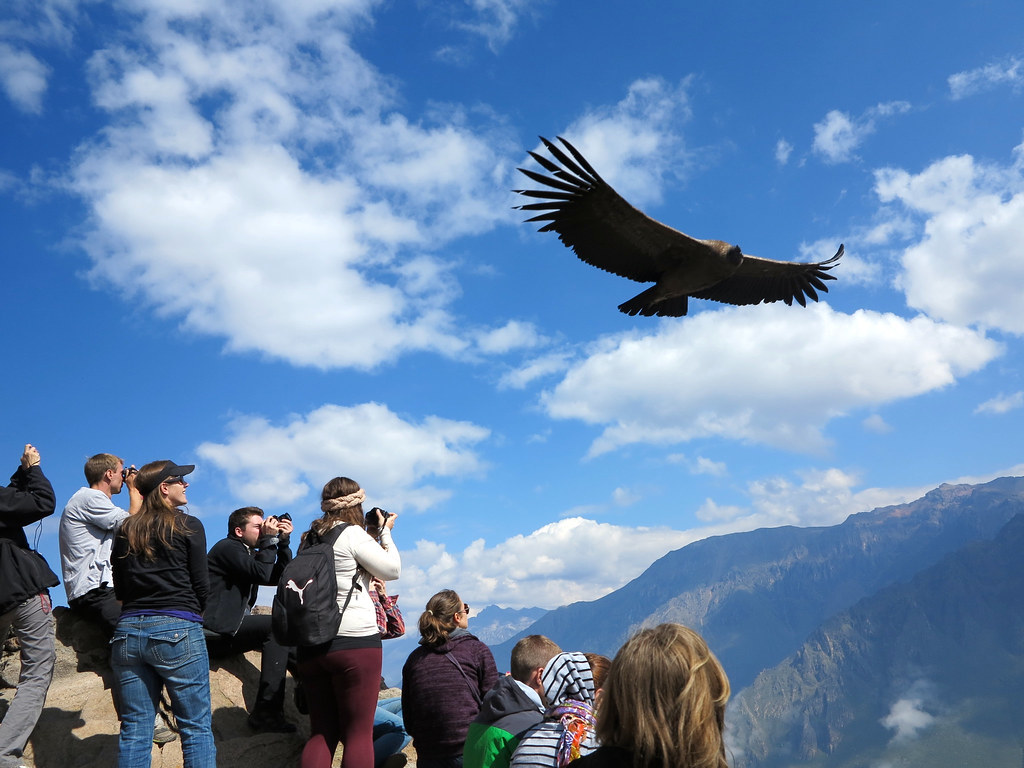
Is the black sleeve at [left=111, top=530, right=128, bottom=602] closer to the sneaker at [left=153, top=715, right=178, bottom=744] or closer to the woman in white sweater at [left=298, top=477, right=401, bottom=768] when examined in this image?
the woman in white sweater at [left=298, top=477, right=401, bottom=768]

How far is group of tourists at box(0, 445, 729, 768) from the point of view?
3.54 metres

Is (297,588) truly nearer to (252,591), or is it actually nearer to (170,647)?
(170,647)

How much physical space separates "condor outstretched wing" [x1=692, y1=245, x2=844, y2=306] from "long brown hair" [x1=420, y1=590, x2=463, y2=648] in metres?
7.45

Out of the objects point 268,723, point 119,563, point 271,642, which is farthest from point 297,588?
point 268,723

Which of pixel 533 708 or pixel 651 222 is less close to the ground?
pixel 651 222

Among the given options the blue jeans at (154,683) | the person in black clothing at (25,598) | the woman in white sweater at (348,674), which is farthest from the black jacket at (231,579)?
the woman in white sweater at (348,674)

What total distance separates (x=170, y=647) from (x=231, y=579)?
1.81 metres

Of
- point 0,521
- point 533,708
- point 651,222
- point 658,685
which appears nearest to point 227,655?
point 0,521

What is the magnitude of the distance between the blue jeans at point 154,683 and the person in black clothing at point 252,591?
1588 millimetres

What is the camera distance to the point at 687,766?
6.29ft

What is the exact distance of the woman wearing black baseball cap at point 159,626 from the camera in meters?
4.09

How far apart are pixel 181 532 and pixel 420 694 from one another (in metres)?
1.94

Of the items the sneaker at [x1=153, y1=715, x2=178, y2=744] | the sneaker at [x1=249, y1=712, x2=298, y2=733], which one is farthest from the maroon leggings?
the sneaker at [x1=153, y1=715, x2=178, y2=744]

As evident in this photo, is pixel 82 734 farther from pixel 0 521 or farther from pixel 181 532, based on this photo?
pixel 181 532
